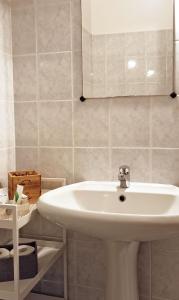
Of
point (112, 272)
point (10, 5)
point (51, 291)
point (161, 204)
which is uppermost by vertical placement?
point (10, 5)

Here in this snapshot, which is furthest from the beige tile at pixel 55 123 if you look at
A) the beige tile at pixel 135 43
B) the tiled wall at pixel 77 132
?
the beige tile at pixel 135 43

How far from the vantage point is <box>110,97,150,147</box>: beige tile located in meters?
1.43

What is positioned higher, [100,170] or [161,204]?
[100,170]

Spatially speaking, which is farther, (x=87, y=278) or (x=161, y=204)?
(x=87, y=278)

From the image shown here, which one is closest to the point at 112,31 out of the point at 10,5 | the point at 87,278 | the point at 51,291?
the point at 10,5

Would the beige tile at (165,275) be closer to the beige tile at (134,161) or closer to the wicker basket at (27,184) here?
the beige tile at (134,161)

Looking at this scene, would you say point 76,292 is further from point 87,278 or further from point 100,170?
point 100,170

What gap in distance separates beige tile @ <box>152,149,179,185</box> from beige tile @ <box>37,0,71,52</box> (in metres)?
0.64

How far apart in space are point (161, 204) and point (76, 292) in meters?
0.68

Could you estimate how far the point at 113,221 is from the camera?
947 mm

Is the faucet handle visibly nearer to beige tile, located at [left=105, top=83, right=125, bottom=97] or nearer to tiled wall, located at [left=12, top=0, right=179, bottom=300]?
tiled wall, located at [left=12, top=0, right=179, bottom=300]

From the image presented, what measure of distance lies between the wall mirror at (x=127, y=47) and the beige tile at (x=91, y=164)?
0.26 m

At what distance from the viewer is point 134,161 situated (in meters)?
1.46

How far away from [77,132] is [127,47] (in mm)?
438
